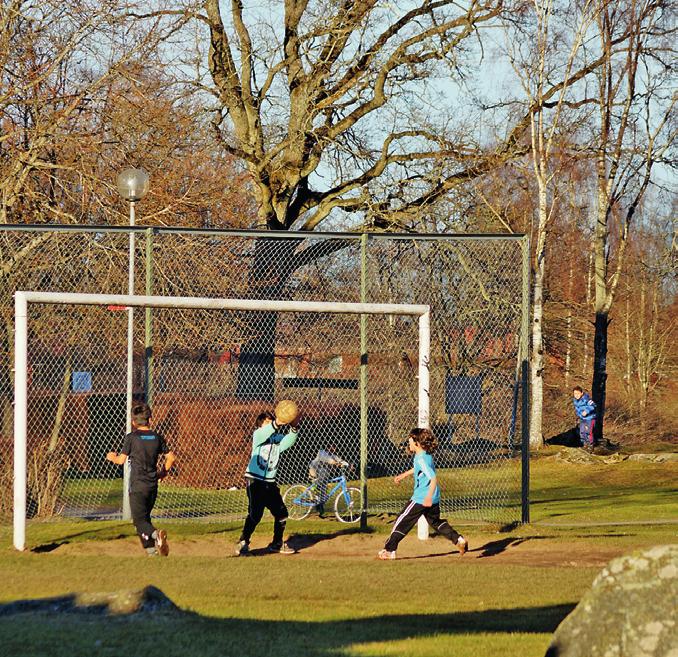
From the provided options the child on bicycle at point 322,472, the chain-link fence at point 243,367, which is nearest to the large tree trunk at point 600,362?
the chain-link fence at point 243,367

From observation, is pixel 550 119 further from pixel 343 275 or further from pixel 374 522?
pixel 374 522

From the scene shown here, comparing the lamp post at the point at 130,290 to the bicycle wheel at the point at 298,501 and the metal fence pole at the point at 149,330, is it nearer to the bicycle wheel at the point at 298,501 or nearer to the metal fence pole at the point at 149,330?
the metal fence pole at the point at 149,330

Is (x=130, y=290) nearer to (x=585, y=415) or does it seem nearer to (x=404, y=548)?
(x=404, y=548)

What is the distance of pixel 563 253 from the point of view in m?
43.3

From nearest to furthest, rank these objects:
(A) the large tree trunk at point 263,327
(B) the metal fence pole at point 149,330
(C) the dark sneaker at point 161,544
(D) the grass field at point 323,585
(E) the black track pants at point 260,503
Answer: (D) the grass field at point 323,585, (C) the dark sneaker at point 161,544, (E) the black track pants at point 260,503, (B) the metal fence pole at point 149,330, (A) the large tree trunk at point 263,327

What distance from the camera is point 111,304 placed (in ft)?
40.3

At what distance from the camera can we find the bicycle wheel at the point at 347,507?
13539mm

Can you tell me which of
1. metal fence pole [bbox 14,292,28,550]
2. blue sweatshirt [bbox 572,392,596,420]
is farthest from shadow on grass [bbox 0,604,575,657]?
blue sweatshirt [bbox 572,392,596,420]

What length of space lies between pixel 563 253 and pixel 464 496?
2999 cm

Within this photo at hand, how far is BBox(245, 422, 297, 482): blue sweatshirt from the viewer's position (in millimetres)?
11641

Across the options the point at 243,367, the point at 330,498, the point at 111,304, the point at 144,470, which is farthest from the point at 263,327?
the point at 144,470

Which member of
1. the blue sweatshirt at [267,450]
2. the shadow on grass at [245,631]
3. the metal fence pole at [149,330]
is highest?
the metal fence pole at [149,330]

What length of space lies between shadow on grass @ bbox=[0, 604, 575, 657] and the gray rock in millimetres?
118

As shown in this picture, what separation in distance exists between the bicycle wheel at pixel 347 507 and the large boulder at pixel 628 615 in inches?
296
